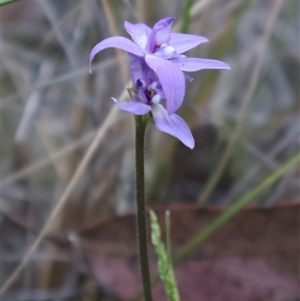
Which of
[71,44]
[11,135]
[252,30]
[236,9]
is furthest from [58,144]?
[252,30]

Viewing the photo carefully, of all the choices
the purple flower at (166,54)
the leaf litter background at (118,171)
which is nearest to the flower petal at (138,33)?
the purple flower at (166,54)

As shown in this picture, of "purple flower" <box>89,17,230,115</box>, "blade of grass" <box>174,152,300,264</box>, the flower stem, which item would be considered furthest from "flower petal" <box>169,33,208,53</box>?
"blade of grass" <box>174,152,300,264</box>

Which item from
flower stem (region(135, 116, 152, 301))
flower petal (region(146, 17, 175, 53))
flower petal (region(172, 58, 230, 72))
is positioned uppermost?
flower petal (region(146, 17, 175, 53))

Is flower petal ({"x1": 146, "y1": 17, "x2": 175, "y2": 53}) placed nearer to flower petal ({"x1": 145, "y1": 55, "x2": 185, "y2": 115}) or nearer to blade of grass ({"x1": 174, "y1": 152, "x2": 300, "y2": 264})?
flower petal ({"x1": 145, "y1": 55, "x2": 185, "y2": 115})

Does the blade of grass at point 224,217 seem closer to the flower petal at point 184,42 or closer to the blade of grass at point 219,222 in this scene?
the blade of grass at point 219,222

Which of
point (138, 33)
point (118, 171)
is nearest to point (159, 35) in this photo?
point (138, 33)

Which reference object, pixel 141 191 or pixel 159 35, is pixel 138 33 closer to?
pixel 159 35
